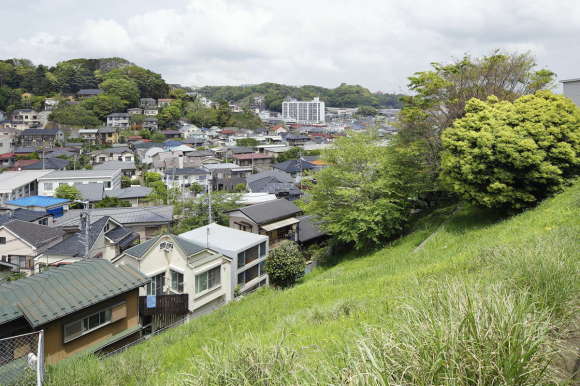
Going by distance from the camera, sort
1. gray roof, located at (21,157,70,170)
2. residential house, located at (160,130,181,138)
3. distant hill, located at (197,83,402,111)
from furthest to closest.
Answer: distant hill, located at (197,83,402,111)
residential house, located at (160,130,181,138)
gray roof, located at (21,157,70,170)

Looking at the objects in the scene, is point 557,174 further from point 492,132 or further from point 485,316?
point 485,316

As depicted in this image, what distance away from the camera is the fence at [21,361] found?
14.8ft

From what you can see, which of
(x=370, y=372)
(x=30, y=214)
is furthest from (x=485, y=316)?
(x=30, y=214)

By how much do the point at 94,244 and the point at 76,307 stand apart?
31.4 ft

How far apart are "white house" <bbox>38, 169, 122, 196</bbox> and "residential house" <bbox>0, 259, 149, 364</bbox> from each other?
23132mm

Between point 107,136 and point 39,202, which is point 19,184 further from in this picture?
point 107,136

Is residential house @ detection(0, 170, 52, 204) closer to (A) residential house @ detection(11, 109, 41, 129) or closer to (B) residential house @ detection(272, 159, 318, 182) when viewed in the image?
(B) residential house @ detection(272, 159, 318, 182)

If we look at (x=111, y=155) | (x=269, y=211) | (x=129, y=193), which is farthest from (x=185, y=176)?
(x=269, y=211)

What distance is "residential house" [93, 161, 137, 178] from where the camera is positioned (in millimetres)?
36250

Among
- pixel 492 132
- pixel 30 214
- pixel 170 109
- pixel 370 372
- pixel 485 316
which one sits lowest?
pixel 30 214

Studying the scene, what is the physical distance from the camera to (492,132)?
385 inches

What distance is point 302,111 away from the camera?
113 metres

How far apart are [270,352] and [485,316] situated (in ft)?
4.80

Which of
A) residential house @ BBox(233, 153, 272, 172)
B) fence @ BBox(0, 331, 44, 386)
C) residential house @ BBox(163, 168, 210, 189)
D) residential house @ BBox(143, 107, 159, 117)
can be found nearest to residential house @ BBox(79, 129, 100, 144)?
residential house @ BBox(143, 107, 159, 117)
